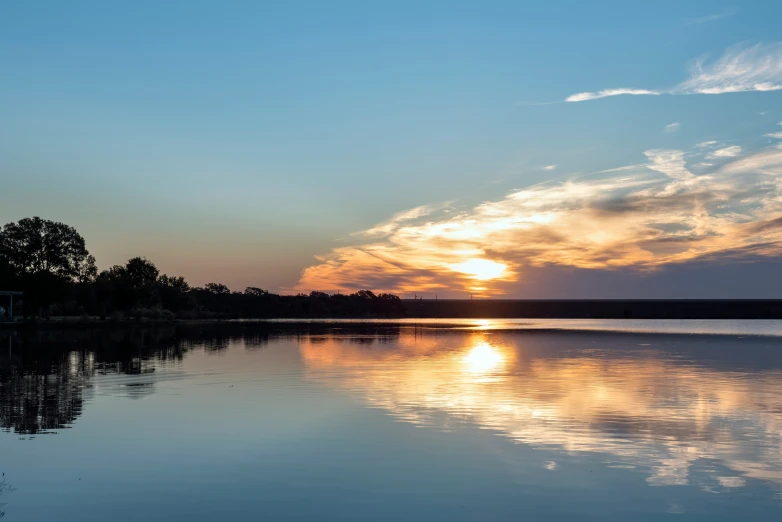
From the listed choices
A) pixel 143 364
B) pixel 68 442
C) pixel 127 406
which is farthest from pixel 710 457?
pixel 143 364

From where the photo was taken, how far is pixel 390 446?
65.5ft

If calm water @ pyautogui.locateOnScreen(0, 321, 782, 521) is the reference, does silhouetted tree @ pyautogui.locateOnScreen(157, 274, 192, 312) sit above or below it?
above

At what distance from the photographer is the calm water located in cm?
1447

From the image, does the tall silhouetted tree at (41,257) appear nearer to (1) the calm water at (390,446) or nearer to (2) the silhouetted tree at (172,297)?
(2) the silhouetted tree at (172,297)

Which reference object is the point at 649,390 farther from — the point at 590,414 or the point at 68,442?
the point at 68,442

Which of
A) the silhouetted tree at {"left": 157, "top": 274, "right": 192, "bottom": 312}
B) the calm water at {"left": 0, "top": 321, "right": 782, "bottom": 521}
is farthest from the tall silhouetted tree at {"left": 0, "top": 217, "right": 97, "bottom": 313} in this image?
the calm water at {"left": 0, "top": 321, "right": 782, "bottom": 521}

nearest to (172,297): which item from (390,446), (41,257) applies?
(41,257)

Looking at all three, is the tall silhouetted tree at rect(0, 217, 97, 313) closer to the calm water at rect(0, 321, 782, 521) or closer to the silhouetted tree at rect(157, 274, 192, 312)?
the silhouetted tree at rect(157, 274, 192, 312)

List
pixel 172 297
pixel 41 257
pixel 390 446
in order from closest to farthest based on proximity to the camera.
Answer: pixel 390 446
pixel 41 257
pixel 172 297

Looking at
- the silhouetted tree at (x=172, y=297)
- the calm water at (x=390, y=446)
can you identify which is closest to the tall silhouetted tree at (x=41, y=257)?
the silhouetted tree at (x=172, y=297)

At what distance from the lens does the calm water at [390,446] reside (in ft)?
47.5

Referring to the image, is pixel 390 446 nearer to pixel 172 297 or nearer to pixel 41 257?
pixel 41 257

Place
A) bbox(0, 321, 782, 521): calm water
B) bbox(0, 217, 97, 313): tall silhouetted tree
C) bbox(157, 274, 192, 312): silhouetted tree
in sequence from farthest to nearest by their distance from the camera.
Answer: bbox(157, 274, 192, 312): silhouetted tree
bbox(0, 217, 97, 313): tall silhouetted tree
bbox(0, 321, 782, 521): calm water

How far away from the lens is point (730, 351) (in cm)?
6188
